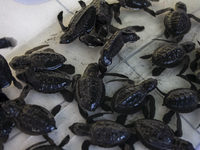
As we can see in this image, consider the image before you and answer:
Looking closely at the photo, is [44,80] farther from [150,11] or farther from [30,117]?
[150,11]

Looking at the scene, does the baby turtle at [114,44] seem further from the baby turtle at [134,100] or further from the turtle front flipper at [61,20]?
the turtle front flipper at [61,20]

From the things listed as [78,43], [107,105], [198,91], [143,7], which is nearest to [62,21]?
[78,43]

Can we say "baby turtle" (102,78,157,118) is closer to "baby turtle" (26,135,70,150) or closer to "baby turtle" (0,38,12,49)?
"baby turtle" (26,135,70,150)

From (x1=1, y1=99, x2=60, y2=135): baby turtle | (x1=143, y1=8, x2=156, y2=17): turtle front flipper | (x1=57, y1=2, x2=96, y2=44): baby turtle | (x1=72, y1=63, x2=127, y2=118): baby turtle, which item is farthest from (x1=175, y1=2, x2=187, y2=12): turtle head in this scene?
(x1=1, y1=99, x2=60, y2=135): baby turtle

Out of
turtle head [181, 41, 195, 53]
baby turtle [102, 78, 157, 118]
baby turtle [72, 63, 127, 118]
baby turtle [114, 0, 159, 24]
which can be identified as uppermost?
baby turtle [114, 0, 159, 24]

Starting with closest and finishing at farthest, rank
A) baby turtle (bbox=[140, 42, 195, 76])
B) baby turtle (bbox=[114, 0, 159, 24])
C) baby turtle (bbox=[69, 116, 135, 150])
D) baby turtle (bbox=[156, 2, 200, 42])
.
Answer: baby turtle (bbox=[69, 116, 135, 150]), baby turtle (bbox=[140, 42, 195, 76]), baby turtle (bbox=[156, 2, 200, 42]), baby turtle (bbox=[114, 0, 159, 24])


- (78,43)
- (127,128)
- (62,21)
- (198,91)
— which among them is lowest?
(198,91)

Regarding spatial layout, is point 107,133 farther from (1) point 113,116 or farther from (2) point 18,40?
(2) point 18,40
